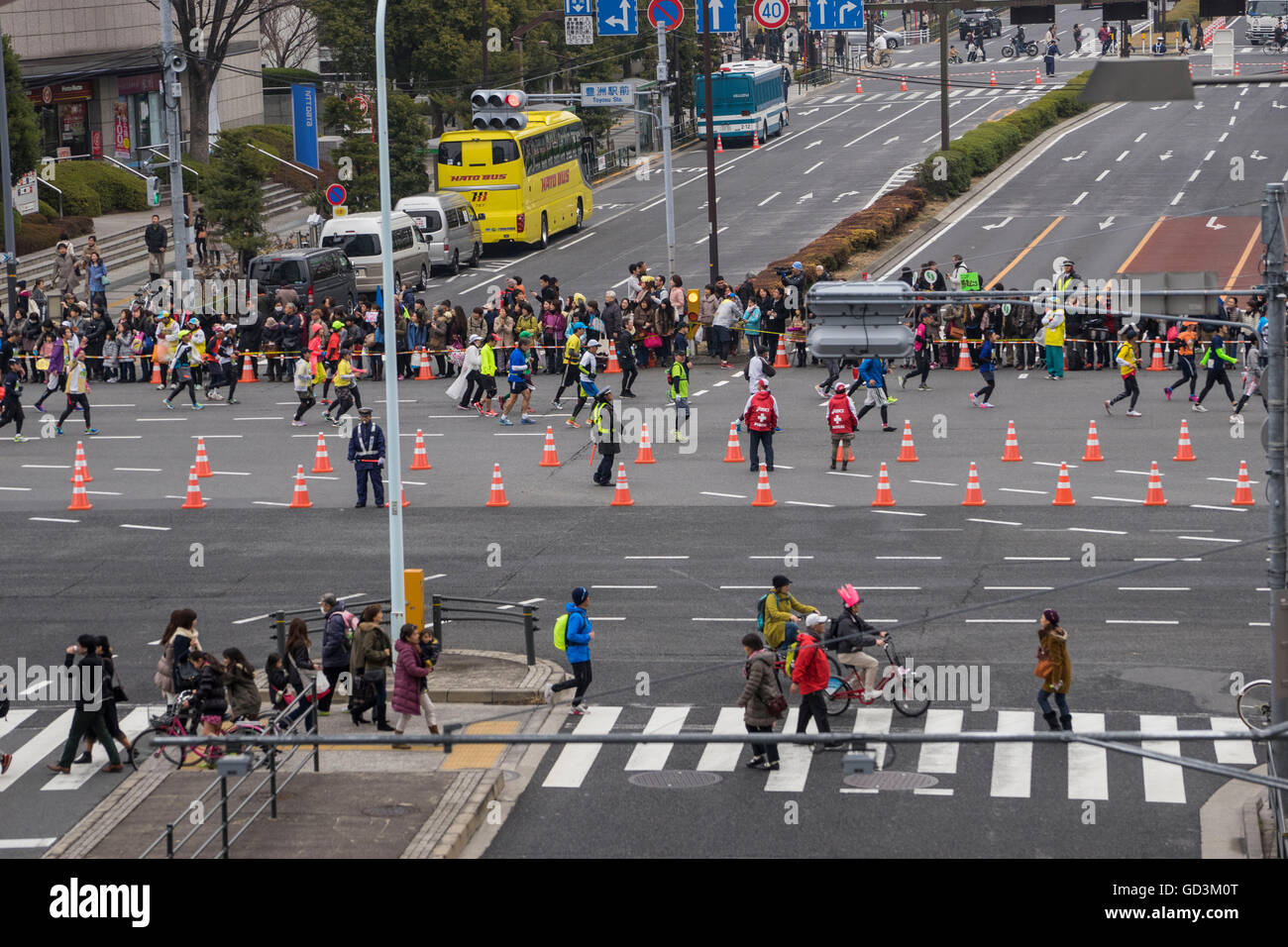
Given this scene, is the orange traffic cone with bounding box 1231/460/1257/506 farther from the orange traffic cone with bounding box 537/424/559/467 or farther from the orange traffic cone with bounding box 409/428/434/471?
the orange traffic cone with bounding box 409/428/434/471

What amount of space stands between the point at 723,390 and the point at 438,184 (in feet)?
69.2

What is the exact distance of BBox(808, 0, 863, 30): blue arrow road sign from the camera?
52344 mm

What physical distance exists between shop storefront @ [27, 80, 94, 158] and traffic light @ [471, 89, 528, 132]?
692 inches

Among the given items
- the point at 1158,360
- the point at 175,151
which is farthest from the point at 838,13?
the point at 175,151

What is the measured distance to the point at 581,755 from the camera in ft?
59.3

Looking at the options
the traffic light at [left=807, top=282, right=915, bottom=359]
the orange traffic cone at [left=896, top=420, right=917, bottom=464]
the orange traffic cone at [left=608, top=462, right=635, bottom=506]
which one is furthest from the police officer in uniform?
the traffic light at [left=807, top=282, right=915, bottom=359]

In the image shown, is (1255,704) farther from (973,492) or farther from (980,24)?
(980,24)

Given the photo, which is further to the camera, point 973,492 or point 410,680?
point 973,492

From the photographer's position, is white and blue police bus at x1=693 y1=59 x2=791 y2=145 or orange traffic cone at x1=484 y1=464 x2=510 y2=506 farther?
white and blue police bus at x1=693 y1=59 x2=791 y2=145

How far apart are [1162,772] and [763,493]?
1122 centimetres

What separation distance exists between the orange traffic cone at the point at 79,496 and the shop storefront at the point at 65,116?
37.6 meters

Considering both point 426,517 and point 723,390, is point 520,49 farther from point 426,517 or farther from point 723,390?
point 426,517

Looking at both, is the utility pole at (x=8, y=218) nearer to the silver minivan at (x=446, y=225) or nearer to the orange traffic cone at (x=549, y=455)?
the silver minivan at (x=446, y=225)
